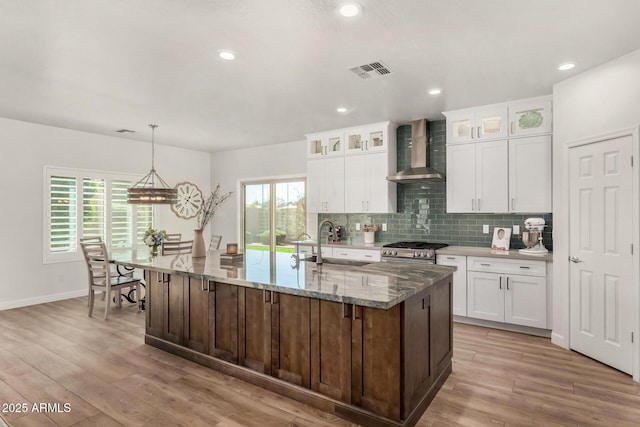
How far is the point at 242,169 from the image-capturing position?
25.1 feet

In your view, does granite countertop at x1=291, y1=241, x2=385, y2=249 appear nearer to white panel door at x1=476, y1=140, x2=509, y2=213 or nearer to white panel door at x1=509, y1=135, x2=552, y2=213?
white panel door at x1=476, y1=140, x2=509, y2=213

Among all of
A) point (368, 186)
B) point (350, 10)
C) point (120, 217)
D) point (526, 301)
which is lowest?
point (526, 301)

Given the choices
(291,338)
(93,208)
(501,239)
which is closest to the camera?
(291,338)

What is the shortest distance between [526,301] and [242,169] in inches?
222

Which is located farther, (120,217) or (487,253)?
(120,217)

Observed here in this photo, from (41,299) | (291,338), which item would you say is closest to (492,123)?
(291,338)

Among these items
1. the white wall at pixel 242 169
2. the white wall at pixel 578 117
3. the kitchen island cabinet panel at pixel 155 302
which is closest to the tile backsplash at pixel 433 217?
the white wall at pixel 578 117

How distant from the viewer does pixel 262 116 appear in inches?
201

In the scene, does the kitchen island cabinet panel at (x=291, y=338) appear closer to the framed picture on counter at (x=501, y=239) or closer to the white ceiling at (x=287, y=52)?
the white ceiling at (x=287, y=52)

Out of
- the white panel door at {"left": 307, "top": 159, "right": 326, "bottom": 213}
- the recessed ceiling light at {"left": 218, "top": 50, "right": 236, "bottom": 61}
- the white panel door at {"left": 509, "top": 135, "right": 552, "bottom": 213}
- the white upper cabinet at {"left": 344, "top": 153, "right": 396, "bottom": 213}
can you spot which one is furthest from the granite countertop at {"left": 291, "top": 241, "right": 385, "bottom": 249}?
the recessed ceiling light at {"left": 218, "top": 50, "right": 236, "bottom": 61}

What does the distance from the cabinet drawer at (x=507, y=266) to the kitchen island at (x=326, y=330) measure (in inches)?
60.4

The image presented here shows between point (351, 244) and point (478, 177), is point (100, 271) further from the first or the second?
point (478, 177)

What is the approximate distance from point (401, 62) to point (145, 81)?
2.53 metres

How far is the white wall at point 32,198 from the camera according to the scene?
5.25m
